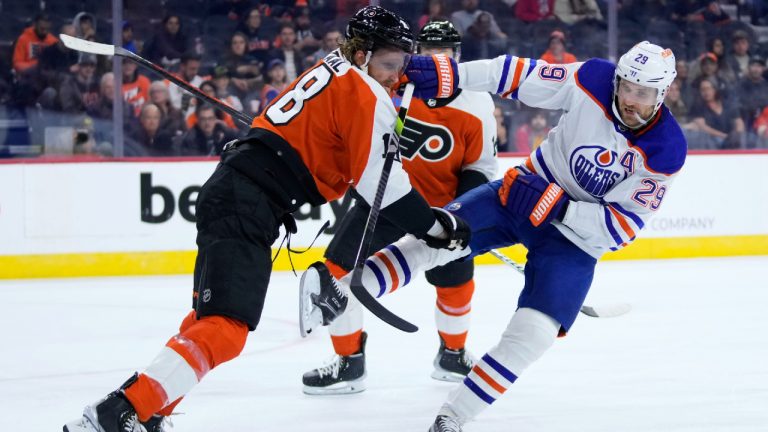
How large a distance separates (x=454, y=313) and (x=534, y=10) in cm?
417

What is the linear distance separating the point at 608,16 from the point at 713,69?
0.91m

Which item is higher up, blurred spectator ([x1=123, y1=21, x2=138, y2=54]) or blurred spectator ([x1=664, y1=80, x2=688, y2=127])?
blurred spectator ([x1=123, y1=21, x2=138, y2=54])

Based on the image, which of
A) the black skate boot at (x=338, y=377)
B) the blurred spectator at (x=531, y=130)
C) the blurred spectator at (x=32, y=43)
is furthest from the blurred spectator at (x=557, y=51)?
the black skate boot at (x=338, y=377)

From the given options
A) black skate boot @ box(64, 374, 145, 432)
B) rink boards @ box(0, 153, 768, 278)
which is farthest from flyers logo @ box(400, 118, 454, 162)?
rink boards @ box(0, 153, 768, 278)

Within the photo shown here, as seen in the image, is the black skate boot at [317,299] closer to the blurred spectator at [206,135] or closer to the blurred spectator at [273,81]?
the blurred spectator at [206,135]

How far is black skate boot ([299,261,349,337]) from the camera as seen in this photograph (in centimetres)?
256

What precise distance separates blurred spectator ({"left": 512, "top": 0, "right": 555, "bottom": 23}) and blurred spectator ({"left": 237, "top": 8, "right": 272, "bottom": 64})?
1.81 metres

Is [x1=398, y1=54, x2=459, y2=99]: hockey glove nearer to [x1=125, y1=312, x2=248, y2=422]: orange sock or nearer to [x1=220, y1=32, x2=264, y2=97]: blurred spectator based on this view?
[x1=125, y1=312, x2=248, y2=422]: orange sock

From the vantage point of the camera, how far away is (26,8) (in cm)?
640

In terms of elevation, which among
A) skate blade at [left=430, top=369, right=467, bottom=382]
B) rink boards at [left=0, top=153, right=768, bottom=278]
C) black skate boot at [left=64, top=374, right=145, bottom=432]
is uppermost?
black skate boot at [left=64, top=374, right=145, bottom=432]

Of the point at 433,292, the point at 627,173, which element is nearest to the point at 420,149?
the point at 627,173

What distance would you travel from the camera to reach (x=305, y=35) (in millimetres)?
6859

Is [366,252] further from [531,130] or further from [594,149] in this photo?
[531,130]

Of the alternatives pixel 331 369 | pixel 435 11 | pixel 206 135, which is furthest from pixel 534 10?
Result: pixel 331 369
